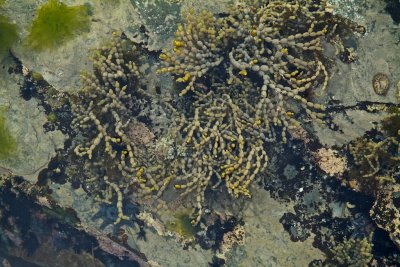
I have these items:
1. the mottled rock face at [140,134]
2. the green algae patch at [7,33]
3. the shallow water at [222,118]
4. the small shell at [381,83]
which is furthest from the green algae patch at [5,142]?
the small shell at [381,83]

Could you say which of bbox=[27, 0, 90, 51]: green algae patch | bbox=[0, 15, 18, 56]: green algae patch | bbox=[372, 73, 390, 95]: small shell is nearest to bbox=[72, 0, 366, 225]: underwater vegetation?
bbox=[27, 0, 90, 51]: green algae patch

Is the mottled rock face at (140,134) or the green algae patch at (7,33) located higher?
the green algae patch at (7,33)

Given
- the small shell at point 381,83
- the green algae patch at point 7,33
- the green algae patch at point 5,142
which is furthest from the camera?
the green algae patch at point 5,142

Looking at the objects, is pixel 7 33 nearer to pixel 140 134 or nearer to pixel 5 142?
pixel 5 142

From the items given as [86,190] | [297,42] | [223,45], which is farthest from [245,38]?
[86,190]

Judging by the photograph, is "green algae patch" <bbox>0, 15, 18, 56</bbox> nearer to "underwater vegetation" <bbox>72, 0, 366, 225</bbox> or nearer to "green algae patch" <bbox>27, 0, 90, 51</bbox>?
"green algae patch" <bbox>27, 0, 90, 51</bbox>

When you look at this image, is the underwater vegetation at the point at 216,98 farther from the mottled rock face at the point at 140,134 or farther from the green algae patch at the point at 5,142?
the green algae patch at the point at 5,142
